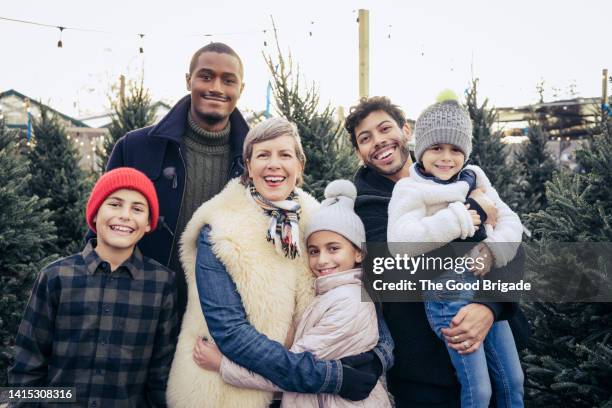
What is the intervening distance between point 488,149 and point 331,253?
8051mm

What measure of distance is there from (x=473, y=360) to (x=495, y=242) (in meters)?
0.56

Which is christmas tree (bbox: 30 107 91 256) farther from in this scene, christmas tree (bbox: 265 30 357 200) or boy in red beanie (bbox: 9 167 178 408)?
boy in red beanie (bbox: 9 167 178 408)

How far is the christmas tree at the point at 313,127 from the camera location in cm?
629

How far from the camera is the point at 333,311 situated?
84.0 inches

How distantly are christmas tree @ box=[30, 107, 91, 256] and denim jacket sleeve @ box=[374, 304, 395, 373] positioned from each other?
6.07 meters


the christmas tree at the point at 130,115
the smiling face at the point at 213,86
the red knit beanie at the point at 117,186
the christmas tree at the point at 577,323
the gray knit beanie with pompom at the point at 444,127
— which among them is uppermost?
the christmas tree at the point at 130,115

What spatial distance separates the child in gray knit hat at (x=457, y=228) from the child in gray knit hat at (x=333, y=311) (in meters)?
0.24

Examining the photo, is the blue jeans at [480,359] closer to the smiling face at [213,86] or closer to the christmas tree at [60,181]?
the smiling face at [213,86]

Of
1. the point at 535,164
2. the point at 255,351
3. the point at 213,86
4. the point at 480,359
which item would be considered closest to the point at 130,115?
the point at 213,86

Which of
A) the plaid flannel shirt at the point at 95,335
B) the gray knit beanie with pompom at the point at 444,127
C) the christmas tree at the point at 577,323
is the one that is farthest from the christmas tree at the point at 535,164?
→ the plaid flannel shirt at the point at 95,335

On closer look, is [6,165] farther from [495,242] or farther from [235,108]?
[495,242]

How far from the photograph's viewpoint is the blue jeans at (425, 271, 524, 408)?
214 centimetres

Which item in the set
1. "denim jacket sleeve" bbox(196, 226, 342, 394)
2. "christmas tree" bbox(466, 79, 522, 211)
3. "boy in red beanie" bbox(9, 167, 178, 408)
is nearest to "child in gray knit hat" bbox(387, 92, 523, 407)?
"denim jacket sleeve" bbox(196, 226, 342, 394)

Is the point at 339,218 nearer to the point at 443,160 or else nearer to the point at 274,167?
the point at 274,167
